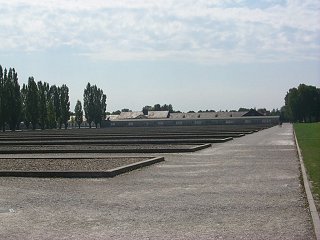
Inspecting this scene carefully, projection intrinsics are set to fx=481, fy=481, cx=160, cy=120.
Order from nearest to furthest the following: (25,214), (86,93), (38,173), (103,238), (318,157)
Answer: (103,238)
(25,214)
(38,173)
(318,157)
(86,93)

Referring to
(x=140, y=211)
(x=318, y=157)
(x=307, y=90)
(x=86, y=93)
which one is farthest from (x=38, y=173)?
(x=307, y=90)

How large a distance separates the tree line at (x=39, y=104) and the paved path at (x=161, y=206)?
2514 inches

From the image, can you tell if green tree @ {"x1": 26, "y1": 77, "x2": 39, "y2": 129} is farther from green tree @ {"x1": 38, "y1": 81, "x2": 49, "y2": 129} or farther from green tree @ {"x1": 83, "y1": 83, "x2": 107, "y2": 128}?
green tree @ {"x1": 83, "y1": 83, "x2": 107, "y2": 128}

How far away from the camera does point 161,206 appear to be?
8.63 m

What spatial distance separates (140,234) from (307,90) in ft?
419

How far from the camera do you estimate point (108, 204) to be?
8922 mm

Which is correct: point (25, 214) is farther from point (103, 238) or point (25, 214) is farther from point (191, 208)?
point (191, 208)

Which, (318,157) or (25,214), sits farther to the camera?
(318,157)

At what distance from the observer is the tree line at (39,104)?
74.1 m

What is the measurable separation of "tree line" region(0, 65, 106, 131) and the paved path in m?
63.9

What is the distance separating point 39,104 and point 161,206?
258 feet

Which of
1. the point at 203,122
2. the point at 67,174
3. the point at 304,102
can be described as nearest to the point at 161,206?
the point at 67,174

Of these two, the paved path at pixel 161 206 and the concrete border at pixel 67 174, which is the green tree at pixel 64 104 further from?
the paved path at pixel 161 206

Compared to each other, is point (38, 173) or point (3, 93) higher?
point (3, 93)
